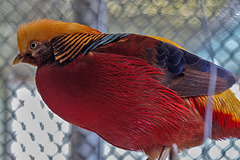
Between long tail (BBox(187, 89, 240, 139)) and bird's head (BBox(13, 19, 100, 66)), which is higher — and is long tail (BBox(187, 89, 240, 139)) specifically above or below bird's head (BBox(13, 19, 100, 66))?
below

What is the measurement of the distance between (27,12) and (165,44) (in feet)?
2.38

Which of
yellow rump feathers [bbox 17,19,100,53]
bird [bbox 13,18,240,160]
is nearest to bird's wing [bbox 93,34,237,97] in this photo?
bird [bbox 13,18,240,160]

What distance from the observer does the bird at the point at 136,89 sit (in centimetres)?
88

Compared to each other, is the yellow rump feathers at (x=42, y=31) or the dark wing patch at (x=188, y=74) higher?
the yellow rump feathers at (x=42, y=31)

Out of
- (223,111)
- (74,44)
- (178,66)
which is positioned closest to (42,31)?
(74,44)

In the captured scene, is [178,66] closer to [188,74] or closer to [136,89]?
[188,74]

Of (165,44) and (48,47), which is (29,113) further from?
(165,44)

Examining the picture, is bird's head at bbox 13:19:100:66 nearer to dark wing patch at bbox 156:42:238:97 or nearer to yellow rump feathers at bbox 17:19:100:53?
yellow rump feathers at bbox 17:19:100:53

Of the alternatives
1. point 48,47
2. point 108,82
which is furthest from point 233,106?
point 48,47

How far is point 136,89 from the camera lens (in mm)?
871

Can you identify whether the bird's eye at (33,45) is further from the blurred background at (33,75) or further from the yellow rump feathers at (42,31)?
the blurred background at (33,75)

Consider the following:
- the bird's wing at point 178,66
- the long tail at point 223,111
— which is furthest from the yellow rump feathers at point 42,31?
the long tail at point 223,111

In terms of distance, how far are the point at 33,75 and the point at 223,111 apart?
0.87 metres

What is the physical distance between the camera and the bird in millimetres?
876
